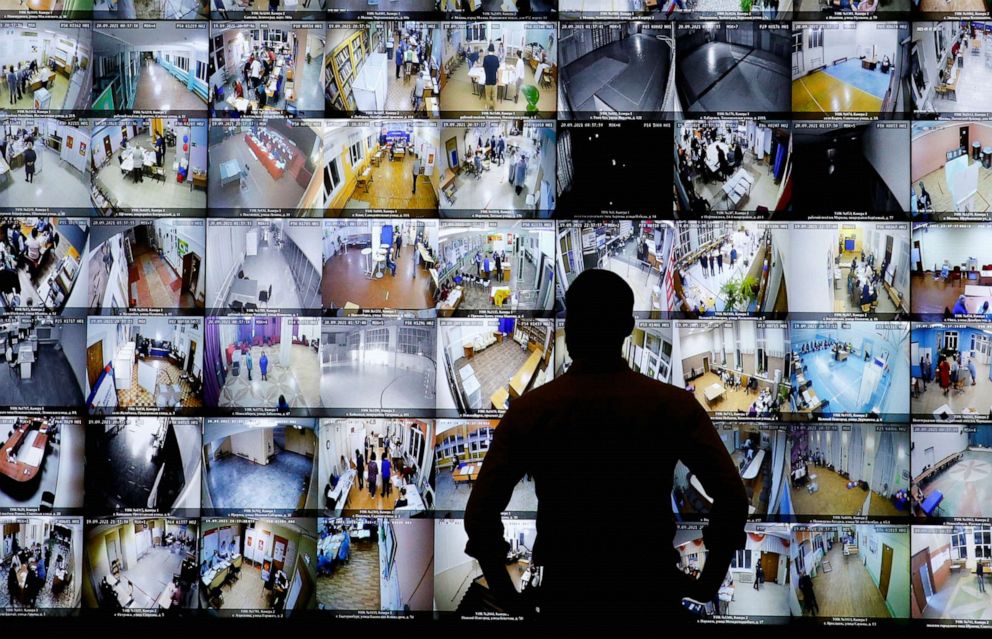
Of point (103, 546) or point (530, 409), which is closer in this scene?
point (530, 409)

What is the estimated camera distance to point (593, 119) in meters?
3.93

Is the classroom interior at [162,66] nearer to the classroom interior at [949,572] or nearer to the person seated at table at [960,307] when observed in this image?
the person seated at table at [960,307]

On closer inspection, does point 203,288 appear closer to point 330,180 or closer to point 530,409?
point 330,180

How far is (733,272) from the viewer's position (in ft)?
12.7

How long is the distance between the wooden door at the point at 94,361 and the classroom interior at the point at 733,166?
272 centimetres

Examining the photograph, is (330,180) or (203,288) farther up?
(330,180)

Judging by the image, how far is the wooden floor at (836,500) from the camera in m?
3.85

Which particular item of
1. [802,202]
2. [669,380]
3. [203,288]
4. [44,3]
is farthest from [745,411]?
[44,3]

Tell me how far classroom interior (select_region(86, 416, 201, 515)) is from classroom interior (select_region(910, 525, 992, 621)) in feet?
10.7

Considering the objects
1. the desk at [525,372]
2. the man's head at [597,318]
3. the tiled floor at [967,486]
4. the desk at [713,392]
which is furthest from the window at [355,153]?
the tiled floor at [967,486]

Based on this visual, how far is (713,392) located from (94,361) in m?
2.82

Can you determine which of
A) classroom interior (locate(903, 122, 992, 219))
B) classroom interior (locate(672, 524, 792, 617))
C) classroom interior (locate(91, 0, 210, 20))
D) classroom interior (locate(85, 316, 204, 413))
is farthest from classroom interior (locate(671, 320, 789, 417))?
classroom interior (locate(91, 0, 210, 20))

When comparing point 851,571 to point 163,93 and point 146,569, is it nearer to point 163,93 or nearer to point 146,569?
point 146,569

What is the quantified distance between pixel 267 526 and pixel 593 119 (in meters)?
2.36
